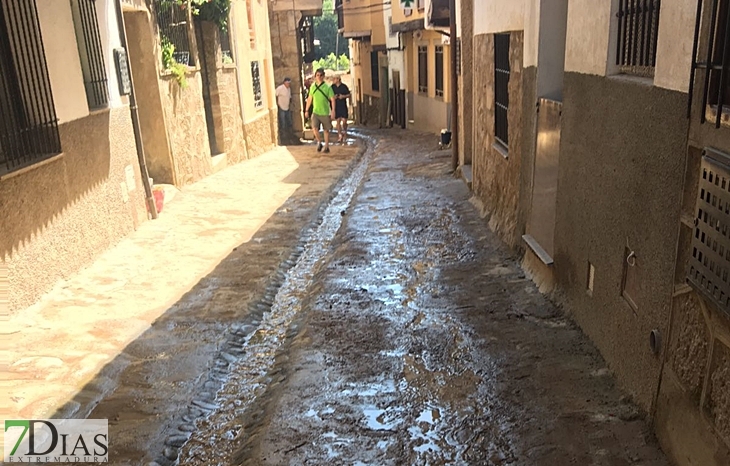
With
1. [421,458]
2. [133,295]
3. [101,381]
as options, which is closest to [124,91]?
[133,295]

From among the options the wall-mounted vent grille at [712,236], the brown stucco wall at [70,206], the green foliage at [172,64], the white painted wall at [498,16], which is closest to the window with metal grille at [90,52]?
the brown stucco wall at [70,206]

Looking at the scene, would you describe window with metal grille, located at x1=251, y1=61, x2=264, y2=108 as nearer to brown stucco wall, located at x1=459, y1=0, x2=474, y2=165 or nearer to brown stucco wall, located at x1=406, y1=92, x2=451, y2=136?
brown stucco wall, located at x1=406, y1=92, x2=451, y2=136

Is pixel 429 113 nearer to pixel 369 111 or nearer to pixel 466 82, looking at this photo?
pixel 466 82

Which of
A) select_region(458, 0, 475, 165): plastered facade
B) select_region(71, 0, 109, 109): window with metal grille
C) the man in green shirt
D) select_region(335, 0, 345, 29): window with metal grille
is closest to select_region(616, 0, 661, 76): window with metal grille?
select_region(458, 0, 475, 165): plastered facade

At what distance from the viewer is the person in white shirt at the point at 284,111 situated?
19.1m

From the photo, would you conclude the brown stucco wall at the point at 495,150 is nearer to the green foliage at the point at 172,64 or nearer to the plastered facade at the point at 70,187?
the plastered facade at the point at 70,187

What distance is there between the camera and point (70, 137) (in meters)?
6.45

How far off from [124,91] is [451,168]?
18.4ft

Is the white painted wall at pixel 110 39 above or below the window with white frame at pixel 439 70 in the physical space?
above

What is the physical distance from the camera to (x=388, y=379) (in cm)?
392

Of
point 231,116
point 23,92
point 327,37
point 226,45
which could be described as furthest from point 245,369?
point 327,37

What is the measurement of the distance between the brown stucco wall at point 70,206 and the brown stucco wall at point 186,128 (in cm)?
198

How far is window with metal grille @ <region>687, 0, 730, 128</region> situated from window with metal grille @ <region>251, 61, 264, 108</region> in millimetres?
14482

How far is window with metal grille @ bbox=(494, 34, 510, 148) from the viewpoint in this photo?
6.62 meters
